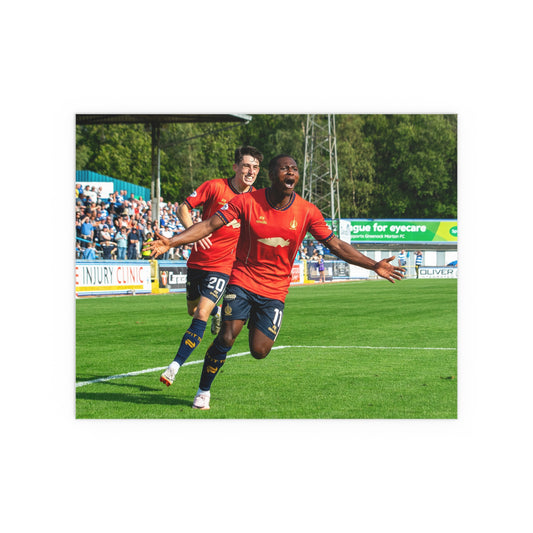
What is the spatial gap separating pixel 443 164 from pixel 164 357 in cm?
5359

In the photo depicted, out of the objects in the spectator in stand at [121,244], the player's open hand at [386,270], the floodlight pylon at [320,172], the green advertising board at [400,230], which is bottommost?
the player's open hand at [386,270]

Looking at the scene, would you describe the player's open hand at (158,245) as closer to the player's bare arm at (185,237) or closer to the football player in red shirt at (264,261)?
the player's bare arm at (185,237)

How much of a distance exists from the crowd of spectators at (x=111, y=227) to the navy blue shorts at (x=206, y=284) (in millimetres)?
17057

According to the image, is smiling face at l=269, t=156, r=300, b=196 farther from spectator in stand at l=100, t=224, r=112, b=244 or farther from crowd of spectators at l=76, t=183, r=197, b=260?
spectator in stand at l=100, t=224, r=112, b=244

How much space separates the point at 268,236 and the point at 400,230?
181ft

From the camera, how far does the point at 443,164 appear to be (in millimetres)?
62000

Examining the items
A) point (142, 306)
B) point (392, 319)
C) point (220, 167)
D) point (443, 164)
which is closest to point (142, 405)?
point (392, 319)

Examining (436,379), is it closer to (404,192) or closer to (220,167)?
(220,167)

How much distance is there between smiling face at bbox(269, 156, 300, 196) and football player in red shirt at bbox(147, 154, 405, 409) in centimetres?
2

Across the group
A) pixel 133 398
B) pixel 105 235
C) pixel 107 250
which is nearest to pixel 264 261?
pixel 133 398

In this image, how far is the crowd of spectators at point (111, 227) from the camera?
87.9 feet

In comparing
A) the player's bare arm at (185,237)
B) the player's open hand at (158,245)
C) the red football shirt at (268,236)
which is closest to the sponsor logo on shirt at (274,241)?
the red football shirt at (268,236)

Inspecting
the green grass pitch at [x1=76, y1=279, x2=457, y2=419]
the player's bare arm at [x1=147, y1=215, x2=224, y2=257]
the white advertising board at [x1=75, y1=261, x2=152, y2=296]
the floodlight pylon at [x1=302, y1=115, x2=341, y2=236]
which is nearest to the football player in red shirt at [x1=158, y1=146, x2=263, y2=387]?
the green grass pitch at [x1=76, y1=279, x2=457, y2=419]

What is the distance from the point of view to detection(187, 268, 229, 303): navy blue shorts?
8664 millimetres
